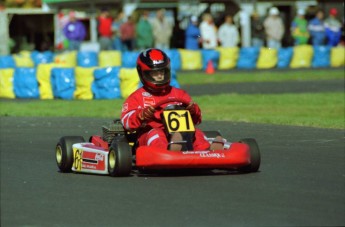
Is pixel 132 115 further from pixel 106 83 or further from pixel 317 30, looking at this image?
pixel 317 30

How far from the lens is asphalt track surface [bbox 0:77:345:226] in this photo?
23.6 ft

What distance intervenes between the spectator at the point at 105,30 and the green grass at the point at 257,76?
4110 mm

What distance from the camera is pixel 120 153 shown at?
9.24 m

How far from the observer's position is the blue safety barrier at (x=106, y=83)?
69.2 feet

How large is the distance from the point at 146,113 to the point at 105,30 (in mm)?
22987

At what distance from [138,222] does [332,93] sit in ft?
47.8

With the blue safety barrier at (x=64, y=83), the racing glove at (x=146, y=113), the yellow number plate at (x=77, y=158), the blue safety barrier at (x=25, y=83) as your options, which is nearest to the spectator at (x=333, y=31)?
the blue safety barrier at (x=25, y=83)

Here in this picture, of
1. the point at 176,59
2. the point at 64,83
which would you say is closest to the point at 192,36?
the point at 176,59

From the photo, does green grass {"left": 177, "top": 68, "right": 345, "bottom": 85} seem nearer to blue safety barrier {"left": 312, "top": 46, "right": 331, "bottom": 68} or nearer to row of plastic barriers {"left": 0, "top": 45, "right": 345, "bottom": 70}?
row of plastic barriers {"left": 0, "top": 45, "right": 345, "bottom": 70}

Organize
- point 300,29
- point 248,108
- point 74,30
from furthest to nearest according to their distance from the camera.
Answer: point 300,29 → point 74,30 → point 248,108

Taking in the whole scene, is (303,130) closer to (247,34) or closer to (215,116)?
(215,116)

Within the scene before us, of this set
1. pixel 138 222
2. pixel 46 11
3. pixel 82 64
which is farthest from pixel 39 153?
pixel 46 11

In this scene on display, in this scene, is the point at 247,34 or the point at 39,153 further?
the point at 247,34

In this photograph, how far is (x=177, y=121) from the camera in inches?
372
